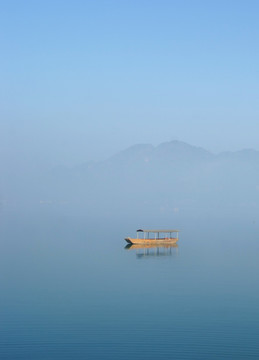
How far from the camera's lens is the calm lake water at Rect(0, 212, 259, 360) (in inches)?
1885

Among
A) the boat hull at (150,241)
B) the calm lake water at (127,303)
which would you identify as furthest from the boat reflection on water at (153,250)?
the boat hull at (150,241)

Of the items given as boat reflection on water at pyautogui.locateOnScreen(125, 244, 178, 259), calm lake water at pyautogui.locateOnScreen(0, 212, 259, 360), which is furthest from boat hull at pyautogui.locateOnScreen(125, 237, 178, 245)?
calm lake water at pyautogui.locateOnScreen(0, 212, 259, 360)

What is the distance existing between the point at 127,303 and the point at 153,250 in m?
60.2

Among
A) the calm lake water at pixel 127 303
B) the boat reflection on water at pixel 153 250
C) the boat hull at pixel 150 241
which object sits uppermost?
the boat hull at pixel 150 241

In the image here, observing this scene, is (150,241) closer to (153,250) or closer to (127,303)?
(153,250)

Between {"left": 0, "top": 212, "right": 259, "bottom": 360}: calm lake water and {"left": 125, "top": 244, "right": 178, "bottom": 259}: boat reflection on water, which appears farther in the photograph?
{"left": 125, "top": 244, "right": 178, "bottom": 259}: boat reflection on water

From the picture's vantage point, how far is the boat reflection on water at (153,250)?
117000mm

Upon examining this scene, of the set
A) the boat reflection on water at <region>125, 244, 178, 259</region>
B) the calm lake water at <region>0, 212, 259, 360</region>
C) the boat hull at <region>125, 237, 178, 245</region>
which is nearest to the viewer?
the calm lake water at <region>0, 212, 259, 360</region>

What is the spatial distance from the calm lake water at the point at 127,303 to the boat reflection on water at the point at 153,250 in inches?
19.1

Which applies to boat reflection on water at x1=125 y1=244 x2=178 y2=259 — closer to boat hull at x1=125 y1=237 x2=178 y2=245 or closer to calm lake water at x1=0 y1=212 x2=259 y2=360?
calm lake water at x1=0 y1=212 x2=259 y2=360

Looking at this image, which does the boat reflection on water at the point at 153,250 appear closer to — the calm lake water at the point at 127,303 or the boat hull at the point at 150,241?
the calm lake water at the point at 127,303

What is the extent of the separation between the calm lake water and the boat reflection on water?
49cm

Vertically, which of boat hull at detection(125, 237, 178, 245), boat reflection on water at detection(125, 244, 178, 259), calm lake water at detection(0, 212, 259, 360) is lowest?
calm lake water at detection(0, 212, 259, 360)

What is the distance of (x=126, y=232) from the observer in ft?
556
